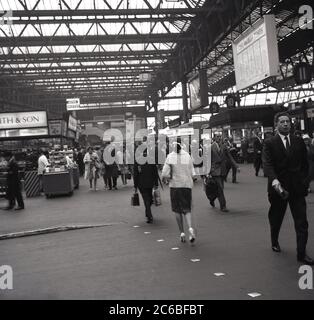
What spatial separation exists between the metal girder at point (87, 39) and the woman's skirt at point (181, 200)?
18994 millimetres

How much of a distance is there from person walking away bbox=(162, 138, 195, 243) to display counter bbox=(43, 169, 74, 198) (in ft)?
34.1

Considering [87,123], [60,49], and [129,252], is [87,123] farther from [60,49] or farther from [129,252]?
[129,252]

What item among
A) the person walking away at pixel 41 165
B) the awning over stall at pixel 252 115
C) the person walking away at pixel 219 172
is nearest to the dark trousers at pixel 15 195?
the person walking away at pixel 41 165

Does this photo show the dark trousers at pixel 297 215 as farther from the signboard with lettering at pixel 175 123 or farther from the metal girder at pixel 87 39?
the signboard with lettering at pixel 175 123

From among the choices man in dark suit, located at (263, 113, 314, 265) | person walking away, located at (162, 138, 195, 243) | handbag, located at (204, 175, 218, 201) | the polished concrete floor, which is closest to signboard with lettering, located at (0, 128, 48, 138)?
the polished concrete floor

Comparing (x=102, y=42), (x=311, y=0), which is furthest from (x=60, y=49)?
(x=311, y=0)

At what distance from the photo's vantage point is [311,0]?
Result: 68.3 feet

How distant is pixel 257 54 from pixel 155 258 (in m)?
11.1

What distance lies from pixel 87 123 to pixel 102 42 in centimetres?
3838

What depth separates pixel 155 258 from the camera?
261 inches

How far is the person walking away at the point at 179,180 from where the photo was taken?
7805mm

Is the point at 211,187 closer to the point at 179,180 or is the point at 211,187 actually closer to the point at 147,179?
the point at 147,179

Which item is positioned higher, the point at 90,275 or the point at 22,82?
the point at 22,82
